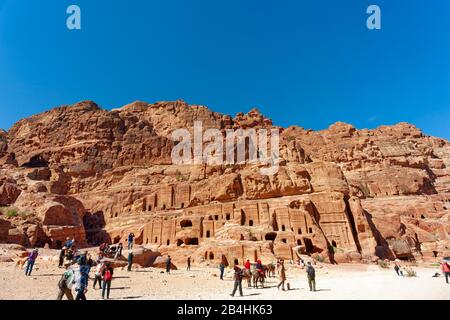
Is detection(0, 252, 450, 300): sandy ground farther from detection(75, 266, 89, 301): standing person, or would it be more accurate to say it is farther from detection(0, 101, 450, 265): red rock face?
detection(0, 101, 450, 265): red rock face

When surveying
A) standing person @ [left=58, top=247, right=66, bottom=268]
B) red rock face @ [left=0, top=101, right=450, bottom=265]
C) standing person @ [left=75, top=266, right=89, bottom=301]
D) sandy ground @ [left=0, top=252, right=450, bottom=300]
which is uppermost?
red rock face @ [left=0, top=101, right=450, bottom=265]

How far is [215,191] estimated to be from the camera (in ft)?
206

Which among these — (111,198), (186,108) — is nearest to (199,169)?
(111,198)

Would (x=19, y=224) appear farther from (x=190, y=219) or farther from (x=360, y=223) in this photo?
(x=360, y=223)

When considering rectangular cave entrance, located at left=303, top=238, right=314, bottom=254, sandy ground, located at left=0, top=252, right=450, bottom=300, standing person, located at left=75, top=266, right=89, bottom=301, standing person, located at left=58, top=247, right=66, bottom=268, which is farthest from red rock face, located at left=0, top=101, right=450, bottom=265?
standing person, located at left=75, top=266, right=89, bottom=301

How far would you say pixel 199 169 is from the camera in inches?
3046

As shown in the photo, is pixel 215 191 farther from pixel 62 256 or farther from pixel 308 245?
pixel 62 256

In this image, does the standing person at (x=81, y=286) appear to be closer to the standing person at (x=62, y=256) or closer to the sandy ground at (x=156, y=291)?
the sandy ground at (x=156, y=291)

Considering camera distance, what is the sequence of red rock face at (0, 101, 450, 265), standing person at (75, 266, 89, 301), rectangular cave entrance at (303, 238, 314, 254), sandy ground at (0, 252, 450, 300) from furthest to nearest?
red rock face at (0, 101, 450, 265) < rectangular cave entrance at (303, 238, 314, 254) < sandy ground at (0, 252, 450, 300) < standing person at (75, 266, 89, 301)

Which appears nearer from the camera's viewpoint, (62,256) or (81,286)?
(81,286)

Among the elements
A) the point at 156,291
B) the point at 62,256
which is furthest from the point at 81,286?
the point at 62,256

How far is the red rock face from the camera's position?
Result: 44.7 meters

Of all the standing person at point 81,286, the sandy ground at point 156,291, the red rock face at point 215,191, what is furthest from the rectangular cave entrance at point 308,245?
the standing person at point 81,286

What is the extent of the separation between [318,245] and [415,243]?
83.3 feet
